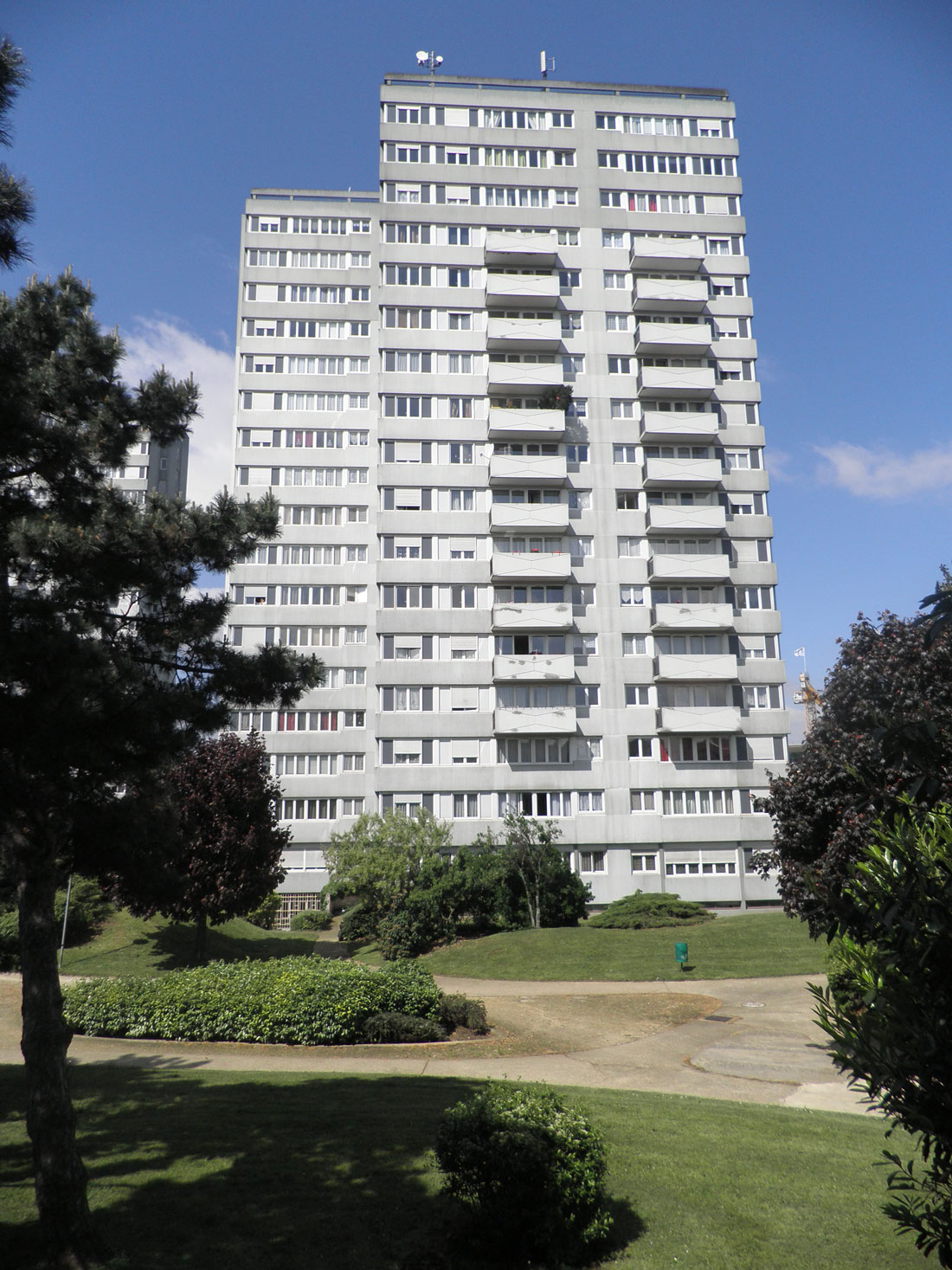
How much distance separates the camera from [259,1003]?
1666cm

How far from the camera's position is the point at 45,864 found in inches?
315

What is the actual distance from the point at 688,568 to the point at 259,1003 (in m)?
34.0

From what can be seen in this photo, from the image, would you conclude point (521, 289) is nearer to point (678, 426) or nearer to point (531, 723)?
point (678, 426)

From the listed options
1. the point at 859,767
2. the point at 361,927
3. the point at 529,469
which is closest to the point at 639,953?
the point at 361,927

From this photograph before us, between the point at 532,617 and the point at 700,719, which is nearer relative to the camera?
the point at 700,719

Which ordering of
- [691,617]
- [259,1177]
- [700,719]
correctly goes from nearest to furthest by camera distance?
[259,1177]
[700,719]
[691,617]

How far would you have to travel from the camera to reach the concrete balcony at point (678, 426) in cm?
4628

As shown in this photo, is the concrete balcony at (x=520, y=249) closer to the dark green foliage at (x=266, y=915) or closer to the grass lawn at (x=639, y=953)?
the dark green foliage at (x=266, y=915)

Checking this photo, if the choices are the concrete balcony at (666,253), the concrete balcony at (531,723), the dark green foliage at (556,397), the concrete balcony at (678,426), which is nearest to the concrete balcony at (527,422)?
the dark green foliage at (556,397)

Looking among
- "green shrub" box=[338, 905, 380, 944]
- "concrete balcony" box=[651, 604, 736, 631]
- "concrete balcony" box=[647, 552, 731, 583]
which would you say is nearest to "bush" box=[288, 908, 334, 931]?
"green shrub" box=[338, 905, 380, 944]

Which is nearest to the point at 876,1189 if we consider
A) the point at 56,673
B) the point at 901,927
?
the point at 901,927

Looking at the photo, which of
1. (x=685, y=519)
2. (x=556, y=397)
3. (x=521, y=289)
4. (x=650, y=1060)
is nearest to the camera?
(x=650, y=1060)

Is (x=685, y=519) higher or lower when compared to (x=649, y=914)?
higher

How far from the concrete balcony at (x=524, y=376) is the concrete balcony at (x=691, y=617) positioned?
13.6 meters
